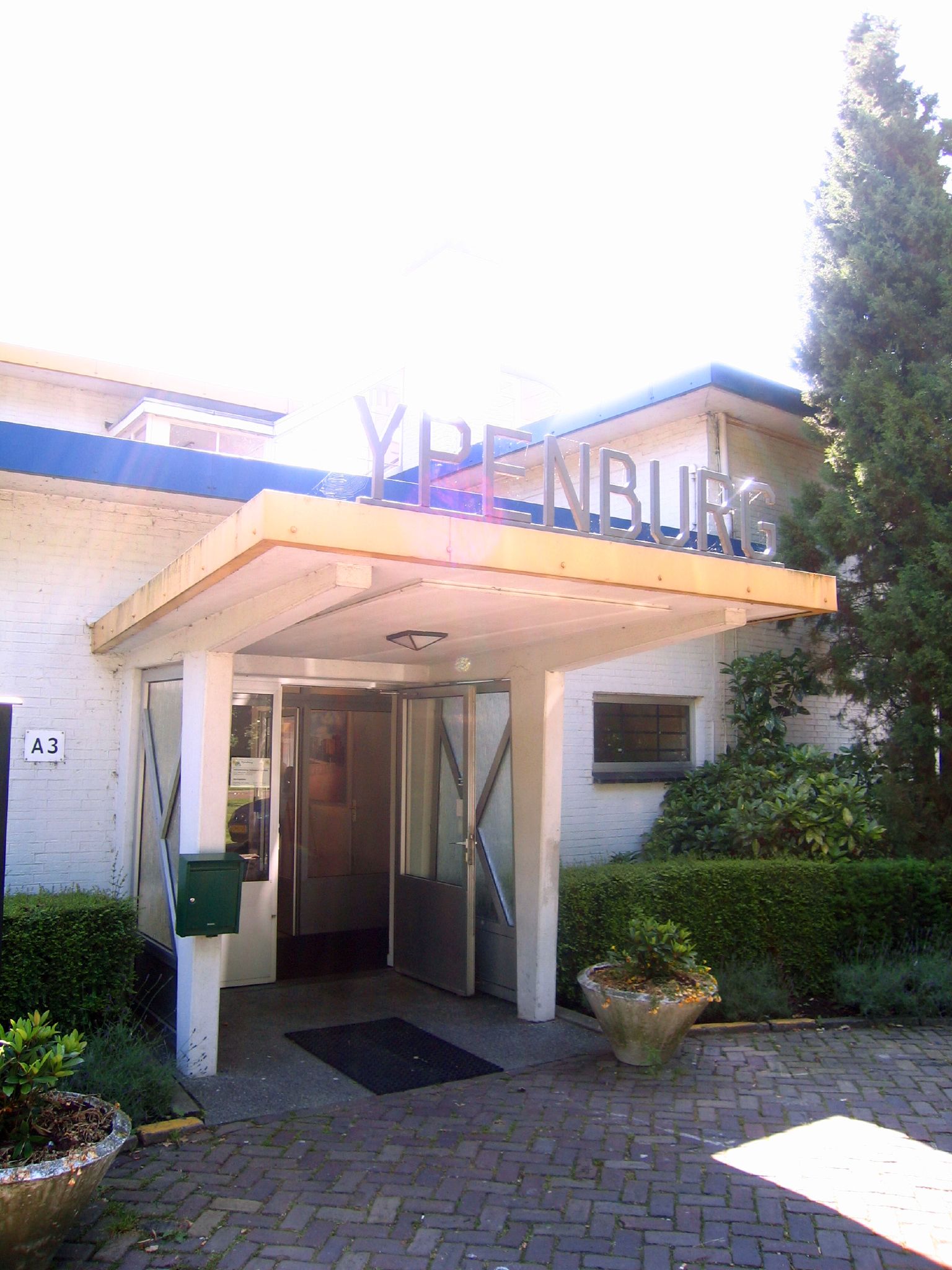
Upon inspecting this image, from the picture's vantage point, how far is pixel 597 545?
4793mm

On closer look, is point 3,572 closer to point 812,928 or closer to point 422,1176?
point 422,1176

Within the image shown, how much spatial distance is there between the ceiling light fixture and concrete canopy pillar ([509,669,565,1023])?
2.93ft

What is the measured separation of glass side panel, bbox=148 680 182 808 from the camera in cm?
660

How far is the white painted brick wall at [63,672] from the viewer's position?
682cm

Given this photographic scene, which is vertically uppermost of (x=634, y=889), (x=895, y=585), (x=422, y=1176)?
(x=895, y=585)

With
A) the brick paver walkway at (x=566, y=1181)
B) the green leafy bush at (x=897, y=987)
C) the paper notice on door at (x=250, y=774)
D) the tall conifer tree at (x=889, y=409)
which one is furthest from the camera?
the tall conifer tree at (x=889, y=409)

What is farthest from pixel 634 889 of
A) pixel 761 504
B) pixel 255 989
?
pixel 761 504

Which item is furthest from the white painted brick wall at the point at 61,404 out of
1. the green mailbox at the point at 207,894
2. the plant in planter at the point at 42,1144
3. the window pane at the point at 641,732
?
the plant in planter at the point at 42,1144

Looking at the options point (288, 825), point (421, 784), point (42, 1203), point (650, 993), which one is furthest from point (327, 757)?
point (42, 1203)

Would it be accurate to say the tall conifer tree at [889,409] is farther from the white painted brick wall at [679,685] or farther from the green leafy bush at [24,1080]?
the green leafy bush at [24,1080]

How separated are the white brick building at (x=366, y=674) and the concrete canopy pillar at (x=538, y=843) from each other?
0.02 m

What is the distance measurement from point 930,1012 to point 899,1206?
3.38 m

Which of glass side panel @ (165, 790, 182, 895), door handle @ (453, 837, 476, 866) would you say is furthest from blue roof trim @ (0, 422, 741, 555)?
door handle @ (453, 837, 476, 866)

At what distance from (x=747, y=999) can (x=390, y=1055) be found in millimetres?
2681
